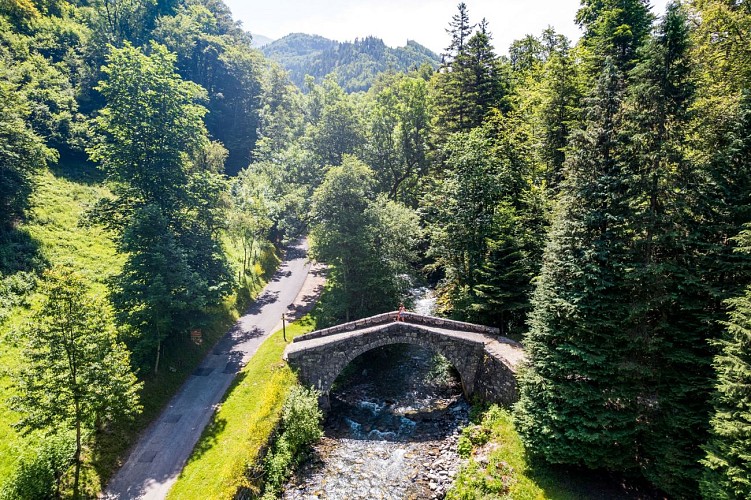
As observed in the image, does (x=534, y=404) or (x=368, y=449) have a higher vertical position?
(x=534, y=404)

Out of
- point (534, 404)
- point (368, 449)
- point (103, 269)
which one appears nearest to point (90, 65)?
point (103, 269)

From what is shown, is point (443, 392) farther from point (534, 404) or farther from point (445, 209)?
point (445, 209)

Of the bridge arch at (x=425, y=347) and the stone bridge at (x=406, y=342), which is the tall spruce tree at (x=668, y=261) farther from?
the bridge arch at (x=425, y=347)

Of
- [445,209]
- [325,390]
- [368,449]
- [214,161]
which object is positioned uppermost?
[214,161]

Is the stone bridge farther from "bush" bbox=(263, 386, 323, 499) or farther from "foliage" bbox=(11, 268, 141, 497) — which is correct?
"foliage" bbox=(11, 268, 141, 497)

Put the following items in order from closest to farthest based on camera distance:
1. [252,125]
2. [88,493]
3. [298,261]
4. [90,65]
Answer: [88,493] → [298,261] → [90,65] → [252,125]

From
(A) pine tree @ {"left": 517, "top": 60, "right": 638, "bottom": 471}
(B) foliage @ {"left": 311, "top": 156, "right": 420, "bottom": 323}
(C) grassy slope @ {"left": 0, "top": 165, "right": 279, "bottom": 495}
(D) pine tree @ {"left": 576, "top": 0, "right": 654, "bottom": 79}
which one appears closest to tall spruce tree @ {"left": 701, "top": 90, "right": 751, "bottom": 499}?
(A) pine tree @ {"left": 517, "top": 60, "right": 638, "bottom": 471}

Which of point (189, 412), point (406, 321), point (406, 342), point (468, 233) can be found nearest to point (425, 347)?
point (406, 342)

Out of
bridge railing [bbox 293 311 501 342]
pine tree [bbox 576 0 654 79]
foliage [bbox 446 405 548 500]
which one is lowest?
foliage [bbox 446 405 548 500]
